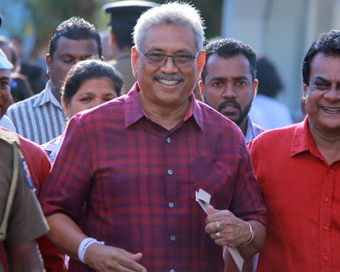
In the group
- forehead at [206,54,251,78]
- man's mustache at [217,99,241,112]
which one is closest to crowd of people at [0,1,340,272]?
man's mustache at [217,99,241,112]

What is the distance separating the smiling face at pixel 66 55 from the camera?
5.17 metres

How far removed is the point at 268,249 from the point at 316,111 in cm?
89

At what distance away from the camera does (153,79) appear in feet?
10.5

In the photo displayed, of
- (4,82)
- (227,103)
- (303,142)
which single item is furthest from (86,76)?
(303,142)

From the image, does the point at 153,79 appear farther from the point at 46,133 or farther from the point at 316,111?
the point at 46,133

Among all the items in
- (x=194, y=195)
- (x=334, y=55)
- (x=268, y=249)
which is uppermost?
(x=334, y=55)

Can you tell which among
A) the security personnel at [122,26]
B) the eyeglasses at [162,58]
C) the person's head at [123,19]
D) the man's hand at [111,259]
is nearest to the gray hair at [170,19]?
the eyeglasses at [162,58]

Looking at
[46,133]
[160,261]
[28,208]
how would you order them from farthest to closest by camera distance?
[46,133]
[160,261]
[28,208]

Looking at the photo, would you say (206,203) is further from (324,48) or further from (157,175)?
(324,48)

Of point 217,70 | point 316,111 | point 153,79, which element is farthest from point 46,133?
point 316,111

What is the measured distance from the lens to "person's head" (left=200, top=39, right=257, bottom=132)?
4.73 metres

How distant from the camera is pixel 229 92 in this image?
4738 millimetres

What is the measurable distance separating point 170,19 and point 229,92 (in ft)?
Answer: 5.47

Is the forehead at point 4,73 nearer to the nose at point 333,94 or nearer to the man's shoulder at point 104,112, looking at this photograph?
the man's shoulder at point 104,112
